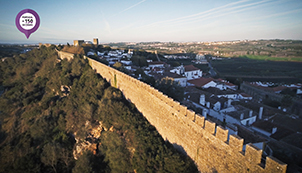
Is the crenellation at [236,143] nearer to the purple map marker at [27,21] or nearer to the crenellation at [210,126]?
the crenellation at [210,126]

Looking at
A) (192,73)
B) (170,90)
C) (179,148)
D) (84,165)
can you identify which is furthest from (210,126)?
(192,73)

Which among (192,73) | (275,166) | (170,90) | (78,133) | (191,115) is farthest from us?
(192,73)

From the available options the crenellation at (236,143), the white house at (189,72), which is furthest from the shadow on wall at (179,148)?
the white house at (189,72)

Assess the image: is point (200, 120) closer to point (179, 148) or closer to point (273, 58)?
point (179, 148)

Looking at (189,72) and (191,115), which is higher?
(191,115)

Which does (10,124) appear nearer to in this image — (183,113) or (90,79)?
(90,79)

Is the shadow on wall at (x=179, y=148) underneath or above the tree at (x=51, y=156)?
above
